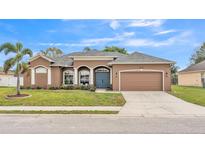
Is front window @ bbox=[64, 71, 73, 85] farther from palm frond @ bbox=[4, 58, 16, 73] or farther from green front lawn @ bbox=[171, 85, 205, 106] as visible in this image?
green front lawn @ bbox=[171, 85, 205, 106]

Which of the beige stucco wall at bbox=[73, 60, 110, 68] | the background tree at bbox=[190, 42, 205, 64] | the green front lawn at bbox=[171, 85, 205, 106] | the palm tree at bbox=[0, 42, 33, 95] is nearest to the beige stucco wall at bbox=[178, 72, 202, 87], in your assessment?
the green front lawn at bbox=[171, 85, 205, 106]

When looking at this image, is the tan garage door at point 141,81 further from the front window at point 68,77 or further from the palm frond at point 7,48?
the palm frond at point 7,48

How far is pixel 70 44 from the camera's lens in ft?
96.7

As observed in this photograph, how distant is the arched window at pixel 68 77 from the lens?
2484 cm

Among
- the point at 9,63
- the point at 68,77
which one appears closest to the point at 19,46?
the point at 9,63

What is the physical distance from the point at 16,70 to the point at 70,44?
14.6 m

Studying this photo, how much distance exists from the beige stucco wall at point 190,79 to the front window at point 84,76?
672 inches

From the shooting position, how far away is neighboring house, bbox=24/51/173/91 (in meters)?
21.0

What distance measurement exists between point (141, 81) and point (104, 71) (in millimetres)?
5127

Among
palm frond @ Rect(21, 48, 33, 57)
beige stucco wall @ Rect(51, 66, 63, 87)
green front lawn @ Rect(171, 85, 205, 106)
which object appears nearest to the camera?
green front lawn @ Rect(171, 85, 205, 106)

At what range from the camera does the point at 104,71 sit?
79.4 ft

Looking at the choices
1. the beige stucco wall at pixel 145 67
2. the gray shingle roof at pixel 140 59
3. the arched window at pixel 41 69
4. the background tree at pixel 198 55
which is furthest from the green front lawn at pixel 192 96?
the background tree at pixel 198 55

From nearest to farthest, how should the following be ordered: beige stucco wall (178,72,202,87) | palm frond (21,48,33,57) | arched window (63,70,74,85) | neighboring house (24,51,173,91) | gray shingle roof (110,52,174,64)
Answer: palm frond (21,48,33,57) → neighboring house (24,51,173,91) → gray shingle roof (110,52,174,64) → arched window (63,70,74,85) → beige stucco wall (178,72,202,87)
